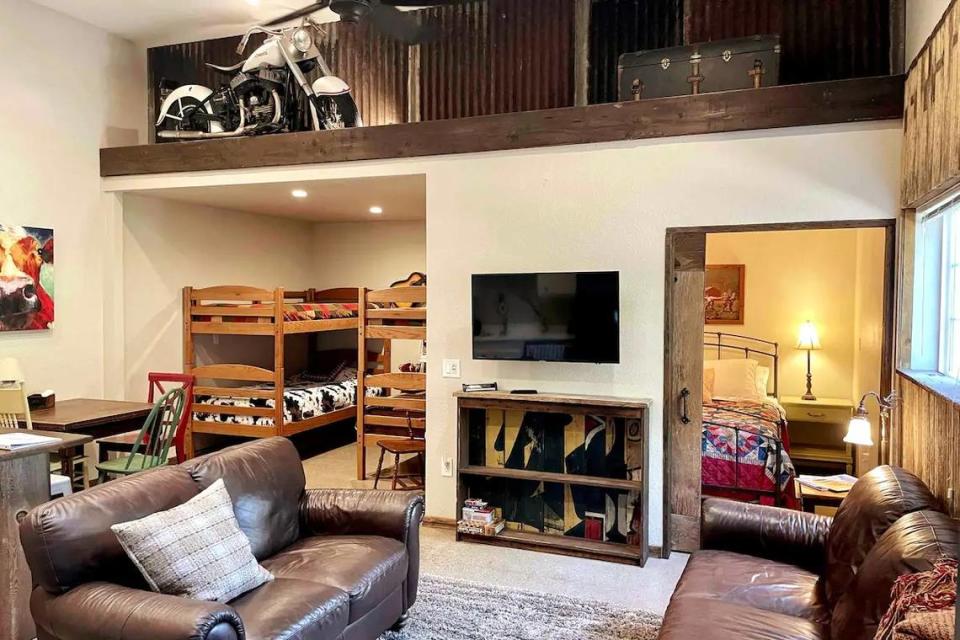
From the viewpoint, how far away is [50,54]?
4.96m

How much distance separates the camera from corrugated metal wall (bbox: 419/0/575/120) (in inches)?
188

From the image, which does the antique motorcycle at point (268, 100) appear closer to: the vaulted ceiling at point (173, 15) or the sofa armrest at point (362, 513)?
the vaulted ceiling at point (173, 15)

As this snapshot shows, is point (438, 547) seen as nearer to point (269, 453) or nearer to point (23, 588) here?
point (269, 453)

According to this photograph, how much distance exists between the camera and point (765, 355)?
6.41m

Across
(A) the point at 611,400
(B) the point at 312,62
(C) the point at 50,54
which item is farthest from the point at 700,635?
(C) the point at 50,54

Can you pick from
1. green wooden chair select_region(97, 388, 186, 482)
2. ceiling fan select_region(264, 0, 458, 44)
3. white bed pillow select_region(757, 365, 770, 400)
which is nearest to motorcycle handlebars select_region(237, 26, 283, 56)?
ceiling fan select_region(264, 0, 458, 44)

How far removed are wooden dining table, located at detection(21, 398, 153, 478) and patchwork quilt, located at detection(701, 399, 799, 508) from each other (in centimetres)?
373

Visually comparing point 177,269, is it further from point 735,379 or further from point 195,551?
point 735,379

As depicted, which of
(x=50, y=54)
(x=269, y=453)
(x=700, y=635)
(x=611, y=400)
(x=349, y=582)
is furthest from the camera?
(x=50, y=54)

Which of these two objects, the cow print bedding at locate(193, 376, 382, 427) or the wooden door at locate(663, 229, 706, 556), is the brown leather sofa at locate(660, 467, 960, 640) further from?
the cow print bedding at locate(193, 376, 382, 427)

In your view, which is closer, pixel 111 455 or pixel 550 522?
pixel 550 522

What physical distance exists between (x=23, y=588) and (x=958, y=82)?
4.14 metres

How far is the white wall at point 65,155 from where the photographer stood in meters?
4.74

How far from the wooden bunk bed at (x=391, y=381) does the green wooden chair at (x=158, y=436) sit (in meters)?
1.48
